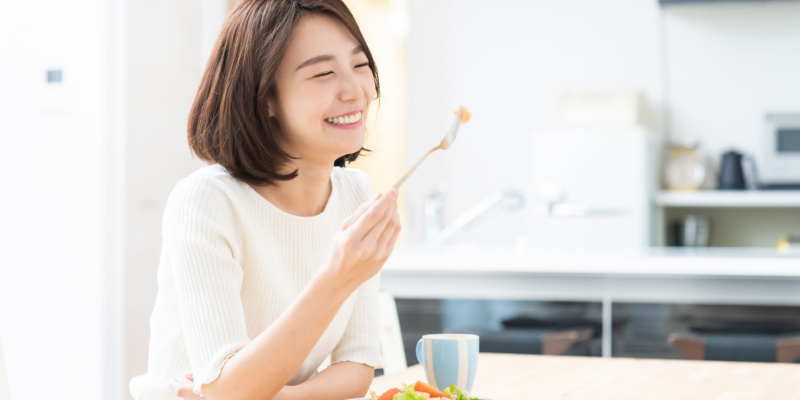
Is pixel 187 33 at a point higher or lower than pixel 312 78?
higher

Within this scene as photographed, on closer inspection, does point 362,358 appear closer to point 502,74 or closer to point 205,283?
point 205,283

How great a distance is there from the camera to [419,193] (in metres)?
4.80

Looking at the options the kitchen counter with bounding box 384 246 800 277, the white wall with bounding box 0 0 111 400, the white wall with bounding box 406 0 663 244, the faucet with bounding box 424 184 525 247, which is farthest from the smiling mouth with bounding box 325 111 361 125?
the white wall with bounding box 406 0 663 244

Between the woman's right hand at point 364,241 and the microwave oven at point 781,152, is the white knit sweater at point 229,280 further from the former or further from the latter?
the microwave oven at point 781,152

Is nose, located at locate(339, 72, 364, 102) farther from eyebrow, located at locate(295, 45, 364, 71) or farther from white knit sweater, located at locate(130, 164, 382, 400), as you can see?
white knit sweater, located at locate(130, 164, 382, 400)

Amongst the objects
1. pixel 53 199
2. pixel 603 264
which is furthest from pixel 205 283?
pixel 53 199

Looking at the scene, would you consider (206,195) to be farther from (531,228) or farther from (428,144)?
(428,144)

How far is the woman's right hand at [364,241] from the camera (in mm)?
900

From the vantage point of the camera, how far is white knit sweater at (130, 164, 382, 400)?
1.01m

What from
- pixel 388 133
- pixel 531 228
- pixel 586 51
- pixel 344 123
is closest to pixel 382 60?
pixel 388 133

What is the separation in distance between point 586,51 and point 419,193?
1.20m

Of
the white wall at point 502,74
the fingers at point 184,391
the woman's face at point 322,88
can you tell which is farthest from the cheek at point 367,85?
the white wall at point 502,74

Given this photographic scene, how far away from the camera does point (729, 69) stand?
4.31 m

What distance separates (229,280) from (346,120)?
0.82ft
